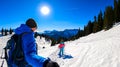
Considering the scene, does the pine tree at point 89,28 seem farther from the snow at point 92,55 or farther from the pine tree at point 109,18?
the snow at point 92,55

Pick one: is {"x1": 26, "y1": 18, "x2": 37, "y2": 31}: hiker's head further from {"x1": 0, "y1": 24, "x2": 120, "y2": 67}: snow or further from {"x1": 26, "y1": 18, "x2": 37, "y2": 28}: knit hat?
{"x1": 0, "y1": 24, "x2": 120, "y2": 67}: snow

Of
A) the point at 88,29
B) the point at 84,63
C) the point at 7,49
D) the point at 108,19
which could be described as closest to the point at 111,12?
the point at 108,19

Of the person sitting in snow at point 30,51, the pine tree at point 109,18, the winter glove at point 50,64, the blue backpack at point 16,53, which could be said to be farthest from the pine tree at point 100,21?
the winter glove at point 50,64

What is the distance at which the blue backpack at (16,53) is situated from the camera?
7.39ft

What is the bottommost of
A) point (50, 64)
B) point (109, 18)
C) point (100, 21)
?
point (50, 64)

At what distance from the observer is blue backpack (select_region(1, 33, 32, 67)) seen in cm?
225

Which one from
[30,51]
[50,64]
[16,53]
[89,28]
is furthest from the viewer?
[89,28]

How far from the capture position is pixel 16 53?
2.31 metres

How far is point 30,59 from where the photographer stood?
1.97 metres

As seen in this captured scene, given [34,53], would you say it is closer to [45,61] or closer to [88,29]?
[45,61]

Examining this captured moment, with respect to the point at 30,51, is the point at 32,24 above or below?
above

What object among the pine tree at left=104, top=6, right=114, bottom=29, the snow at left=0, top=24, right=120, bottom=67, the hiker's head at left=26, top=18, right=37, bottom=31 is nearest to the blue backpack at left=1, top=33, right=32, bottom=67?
the hiker's head at left=26, top=18, right=37, bottom=31

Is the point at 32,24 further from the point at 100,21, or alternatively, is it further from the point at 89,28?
the point at 89,28

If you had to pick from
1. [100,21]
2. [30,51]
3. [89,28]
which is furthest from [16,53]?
[89,28]
